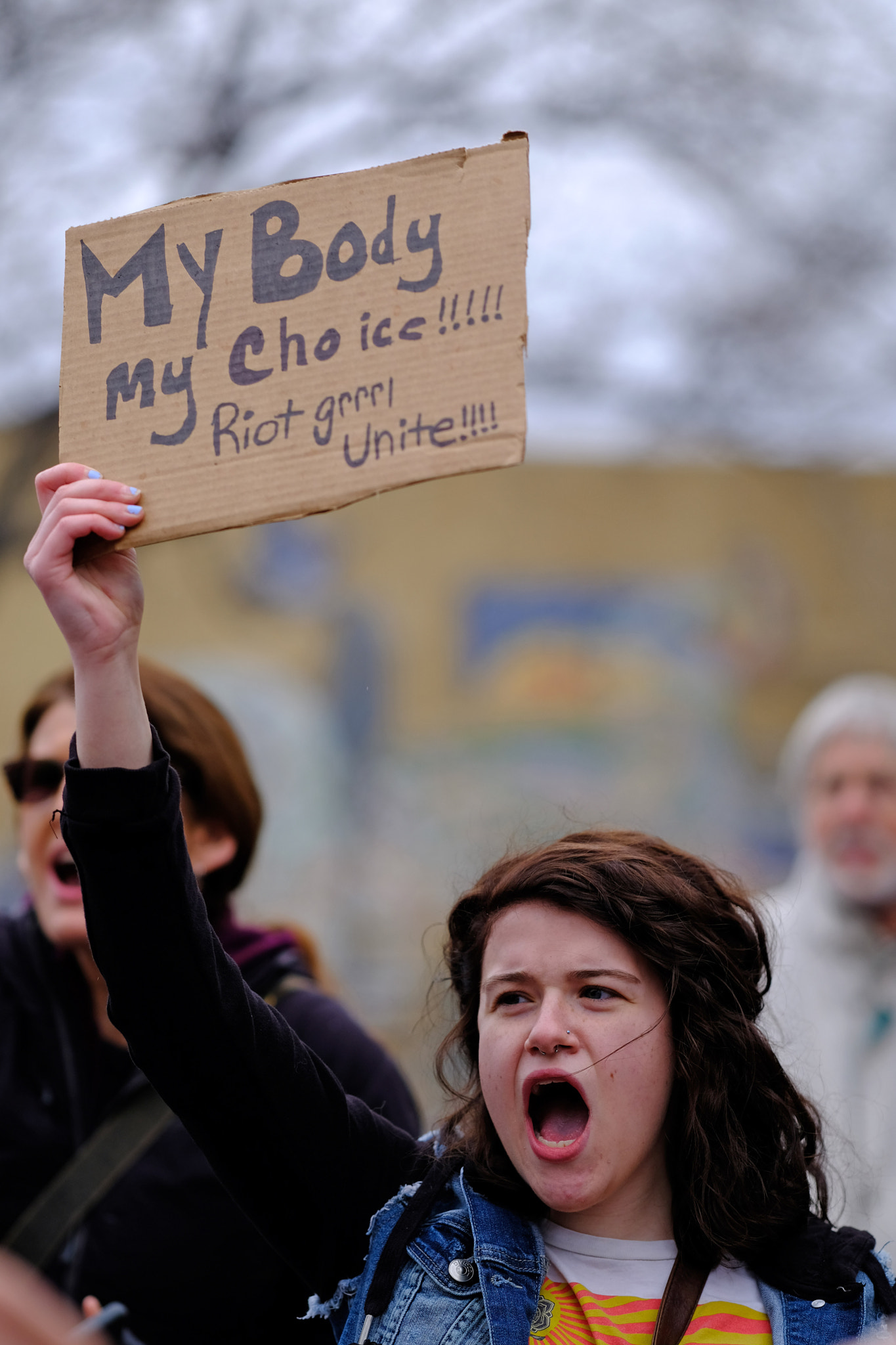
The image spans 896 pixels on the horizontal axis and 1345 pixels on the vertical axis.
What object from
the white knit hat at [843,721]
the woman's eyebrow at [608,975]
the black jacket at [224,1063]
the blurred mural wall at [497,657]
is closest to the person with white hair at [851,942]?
the white knit hat at [843,721]

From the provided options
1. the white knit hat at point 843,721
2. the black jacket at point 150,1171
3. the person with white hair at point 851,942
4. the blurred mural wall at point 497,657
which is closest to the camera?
the black jacket at point 150,1171

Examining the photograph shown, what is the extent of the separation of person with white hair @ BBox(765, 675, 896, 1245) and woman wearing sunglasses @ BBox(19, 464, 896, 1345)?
45.4 inches

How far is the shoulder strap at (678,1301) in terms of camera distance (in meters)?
1.45

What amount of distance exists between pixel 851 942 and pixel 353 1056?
1.57m

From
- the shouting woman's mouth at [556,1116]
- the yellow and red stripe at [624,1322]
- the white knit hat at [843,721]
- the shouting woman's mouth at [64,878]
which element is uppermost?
the white knit hat at [843,721]

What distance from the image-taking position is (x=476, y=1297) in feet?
4.95

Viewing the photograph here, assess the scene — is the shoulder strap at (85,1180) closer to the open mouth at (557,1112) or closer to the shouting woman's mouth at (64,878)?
the shouting woman's mouth at (64,878)

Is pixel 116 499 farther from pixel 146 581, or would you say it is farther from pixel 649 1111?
A: pixel 146 581

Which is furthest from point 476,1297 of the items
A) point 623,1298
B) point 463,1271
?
point 623,1298

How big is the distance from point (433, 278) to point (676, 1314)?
108 cm

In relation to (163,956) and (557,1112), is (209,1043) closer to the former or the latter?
(163,956)

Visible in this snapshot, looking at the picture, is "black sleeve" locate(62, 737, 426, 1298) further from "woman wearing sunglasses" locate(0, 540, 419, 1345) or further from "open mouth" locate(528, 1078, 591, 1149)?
"woman wearing sunglasses" locate(0, 540, 419, 1345)

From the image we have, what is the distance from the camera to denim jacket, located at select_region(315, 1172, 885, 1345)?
147 centimetres

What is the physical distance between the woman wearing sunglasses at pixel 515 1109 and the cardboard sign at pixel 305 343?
10cm
